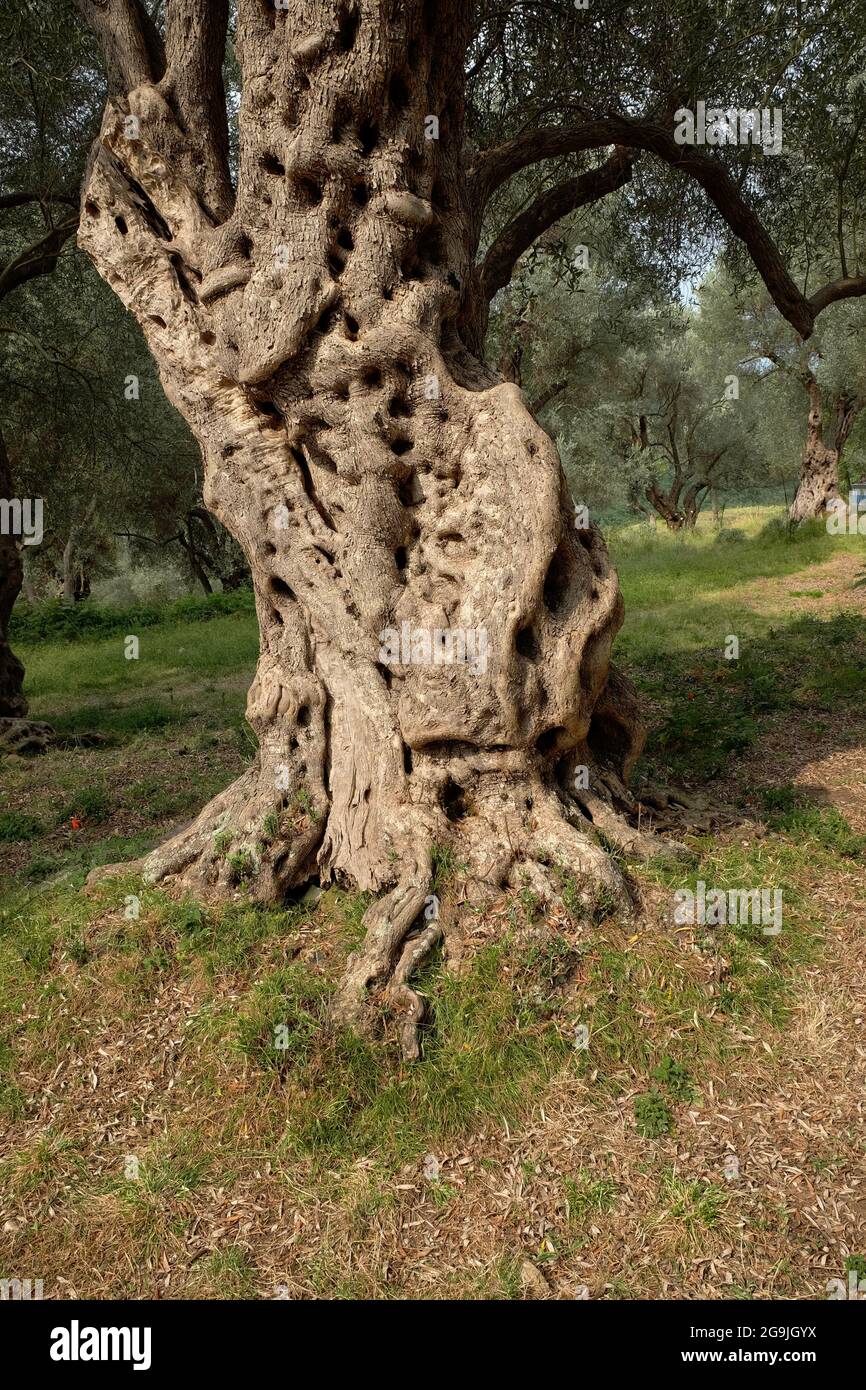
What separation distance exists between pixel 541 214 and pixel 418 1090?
7.53m

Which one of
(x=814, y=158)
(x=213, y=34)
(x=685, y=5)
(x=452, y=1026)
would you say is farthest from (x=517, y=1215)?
(x=814, y=158)

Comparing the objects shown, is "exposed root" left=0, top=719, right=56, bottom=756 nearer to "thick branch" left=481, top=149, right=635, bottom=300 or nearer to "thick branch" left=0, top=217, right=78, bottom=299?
"thick branch" left=0, top=217, right=78, bottom=299

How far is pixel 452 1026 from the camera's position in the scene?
14.2 feet

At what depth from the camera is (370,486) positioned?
534 cm

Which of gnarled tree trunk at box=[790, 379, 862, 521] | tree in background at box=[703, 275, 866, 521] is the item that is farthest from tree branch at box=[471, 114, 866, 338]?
gnarled tree trunk at box=[790, 379, 862, 521]

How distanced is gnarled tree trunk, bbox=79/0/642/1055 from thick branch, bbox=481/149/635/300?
2264mm

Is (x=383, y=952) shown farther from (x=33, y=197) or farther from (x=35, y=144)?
(x=35, y=144)

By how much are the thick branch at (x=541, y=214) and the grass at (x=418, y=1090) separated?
210 inches

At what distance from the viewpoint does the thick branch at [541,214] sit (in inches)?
315

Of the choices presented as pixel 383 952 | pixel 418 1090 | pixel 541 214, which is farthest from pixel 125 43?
pixel 418 1090

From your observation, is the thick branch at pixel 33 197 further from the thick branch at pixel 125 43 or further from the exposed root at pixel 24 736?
the exposed root at pixel 24 736

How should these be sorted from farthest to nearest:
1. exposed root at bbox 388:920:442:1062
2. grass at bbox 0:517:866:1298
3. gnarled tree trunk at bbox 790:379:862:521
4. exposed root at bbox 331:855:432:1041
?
gnarled tree trunk at bbox 790:379:862:521, exposed root at bbox 331:855:432:1041, exposed root at bbox 388:920:442:1062, grass at bbox 0:517:866:1298

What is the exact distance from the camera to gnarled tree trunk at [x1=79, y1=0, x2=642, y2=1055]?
5000 mm

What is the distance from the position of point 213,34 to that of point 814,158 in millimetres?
6653
